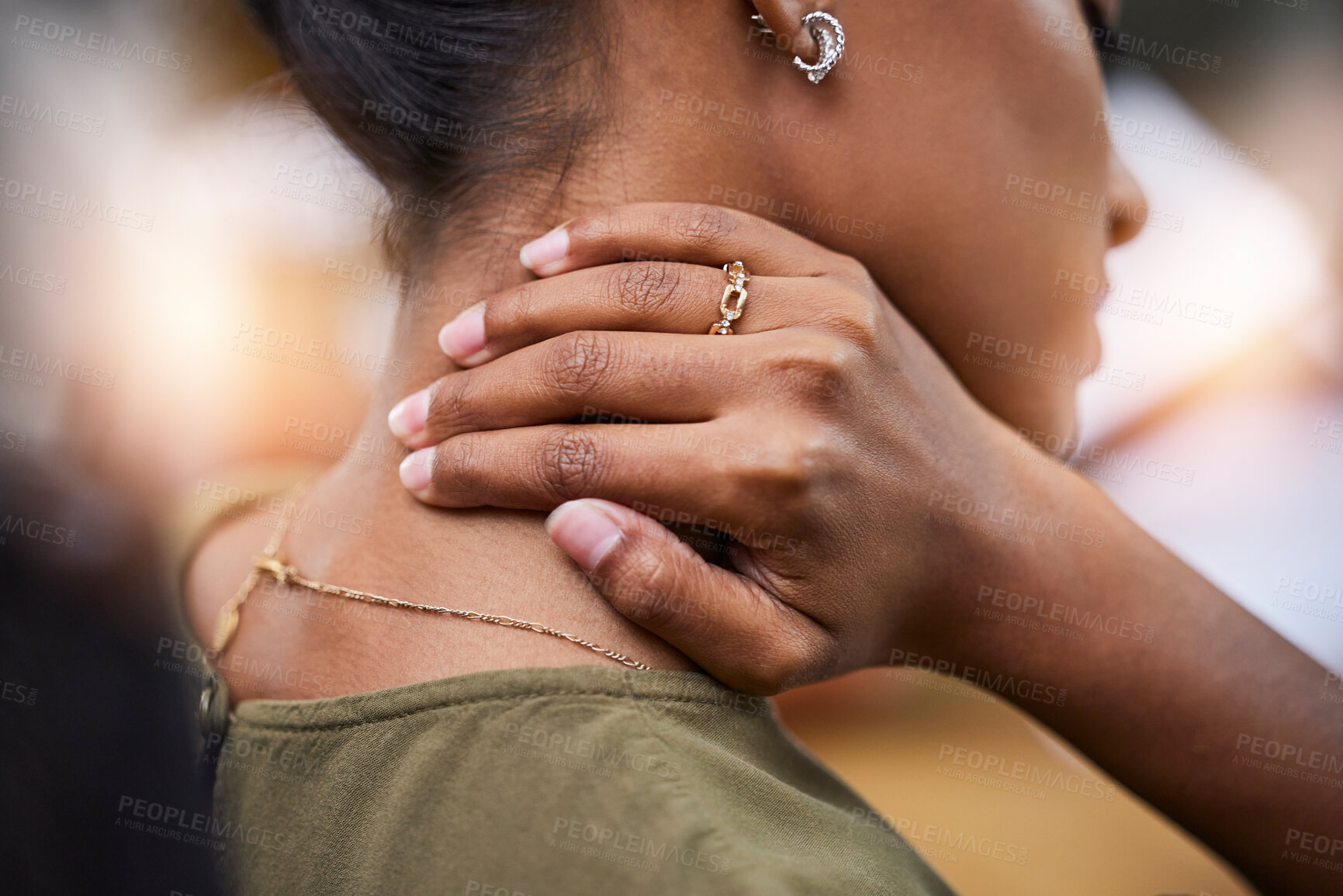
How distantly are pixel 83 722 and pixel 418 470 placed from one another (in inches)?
34.2

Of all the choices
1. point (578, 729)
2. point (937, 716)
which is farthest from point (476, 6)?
point (937, 716)

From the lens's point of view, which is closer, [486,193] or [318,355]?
[486,193]

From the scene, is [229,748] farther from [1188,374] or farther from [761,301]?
[1188,374]

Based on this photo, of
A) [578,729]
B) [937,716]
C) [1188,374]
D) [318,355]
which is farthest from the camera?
[1188,374]

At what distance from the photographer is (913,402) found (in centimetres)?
73

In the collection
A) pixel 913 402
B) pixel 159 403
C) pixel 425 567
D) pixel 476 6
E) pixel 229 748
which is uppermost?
pixel 476 6

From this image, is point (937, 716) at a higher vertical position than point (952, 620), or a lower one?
lower

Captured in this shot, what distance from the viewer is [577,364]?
0.65 meters

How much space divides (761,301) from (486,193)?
0.95 ft
